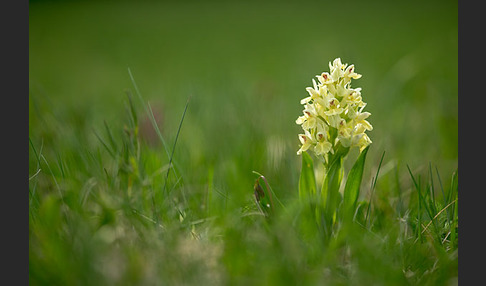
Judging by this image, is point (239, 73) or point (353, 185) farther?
point (239, 73)

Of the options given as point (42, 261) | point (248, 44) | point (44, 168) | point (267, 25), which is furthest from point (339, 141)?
point (267, 25)

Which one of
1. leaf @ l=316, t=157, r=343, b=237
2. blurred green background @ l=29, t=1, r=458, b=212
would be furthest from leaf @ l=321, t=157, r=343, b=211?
blurred green background @ l=29, t=1, r=458, b=212

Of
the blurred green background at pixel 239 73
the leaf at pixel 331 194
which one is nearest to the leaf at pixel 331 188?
the leaf at pixel 331 194

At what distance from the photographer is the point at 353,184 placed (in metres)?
1.63

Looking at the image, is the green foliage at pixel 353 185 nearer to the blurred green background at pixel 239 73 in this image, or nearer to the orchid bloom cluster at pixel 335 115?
the orchid bloom cluster at pixel 335 115

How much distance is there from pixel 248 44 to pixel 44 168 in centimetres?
401

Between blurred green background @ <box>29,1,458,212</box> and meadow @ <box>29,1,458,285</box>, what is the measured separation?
19mm

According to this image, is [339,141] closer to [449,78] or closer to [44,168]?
[44,168]

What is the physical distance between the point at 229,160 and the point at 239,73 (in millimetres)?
2479

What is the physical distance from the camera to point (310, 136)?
66.4 inches

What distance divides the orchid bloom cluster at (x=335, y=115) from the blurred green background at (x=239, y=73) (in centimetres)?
38

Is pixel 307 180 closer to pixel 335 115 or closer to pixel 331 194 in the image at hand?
pixel 331 194

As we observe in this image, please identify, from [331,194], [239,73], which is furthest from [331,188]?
[239,73]

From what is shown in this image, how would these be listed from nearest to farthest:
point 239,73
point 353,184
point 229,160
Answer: point 353,184
point 229,160
point 239,73
